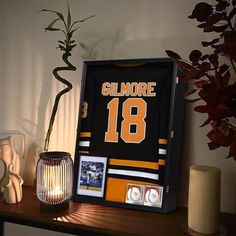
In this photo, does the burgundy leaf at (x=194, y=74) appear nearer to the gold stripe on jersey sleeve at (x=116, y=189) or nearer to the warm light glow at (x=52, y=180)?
the gold stripe on jersey sleeve at (x=116, y=189)

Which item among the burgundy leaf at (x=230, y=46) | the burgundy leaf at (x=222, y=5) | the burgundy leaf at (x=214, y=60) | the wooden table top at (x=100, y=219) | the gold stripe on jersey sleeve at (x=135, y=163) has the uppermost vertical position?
the burgundy leaf at (x=222, y=5)

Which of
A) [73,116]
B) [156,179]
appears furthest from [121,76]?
[156,179]

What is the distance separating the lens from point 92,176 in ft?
4.31

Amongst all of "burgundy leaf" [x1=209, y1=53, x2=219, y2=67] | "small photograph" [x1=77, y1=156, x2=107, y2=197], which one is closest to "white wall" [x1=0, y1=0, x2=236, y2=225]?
"small photograph" [x1=77, y1=156, x2=107, y2=197]

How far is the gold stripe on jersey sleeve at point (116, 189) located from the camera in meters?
1.25

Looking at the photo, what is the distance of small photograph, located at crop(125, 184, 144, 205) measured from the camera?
123 cm

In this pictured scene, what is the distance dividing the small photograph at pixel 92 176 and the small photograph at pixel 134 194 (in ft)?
0.40

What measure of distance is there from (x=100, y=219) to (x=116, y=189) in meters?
0.17

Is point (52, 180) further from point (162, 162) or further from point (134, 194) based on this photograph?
point (162, 162)

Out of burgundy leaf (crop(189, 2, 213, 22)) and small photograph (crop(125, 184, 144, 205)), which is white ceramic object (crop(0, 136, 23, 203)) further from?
burgundy leaf (crop(189, 2, 213, 22))

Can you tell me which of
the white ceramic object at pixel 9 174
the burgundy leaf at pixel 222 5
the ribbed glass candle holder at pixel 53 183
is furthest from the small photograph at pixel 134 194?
the burgundy leaf at pixel 222 5

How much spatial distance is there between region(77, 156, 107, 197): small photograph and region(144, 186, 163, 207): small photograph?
0.66 feet

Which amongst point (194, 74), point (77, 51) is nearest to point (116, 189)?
point (194, 74)

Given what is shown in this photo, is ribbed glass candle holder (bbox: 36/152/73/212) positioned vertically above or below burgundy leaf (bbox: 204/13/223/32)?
below
